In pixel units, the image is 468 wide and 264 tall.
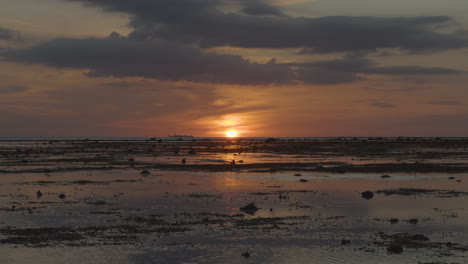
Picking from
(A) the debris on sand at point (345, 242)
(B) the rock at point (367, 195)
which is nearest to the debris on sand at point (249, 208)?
(A) the debris on sand at point (345, 242)

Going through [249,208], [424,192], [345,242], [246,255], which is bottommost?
[246,255]

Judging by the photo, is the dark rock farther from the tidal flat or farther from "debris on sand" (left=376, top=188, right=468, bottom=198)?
"debris on sand" (left=376, top=188, right=468, bottom=198)

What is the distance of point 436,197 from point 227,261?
21.0 metres

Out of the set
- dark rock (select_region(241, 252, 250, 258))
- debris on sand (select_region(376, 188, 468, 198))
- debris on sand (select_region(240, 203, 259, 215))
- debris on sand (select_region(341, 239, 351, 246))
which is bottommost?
dark rock (select_region(241, 252, 250, 258))

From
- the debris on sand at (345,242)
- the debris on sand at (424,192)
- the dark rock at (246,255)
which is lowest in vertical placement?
the dark rock at (246,255)

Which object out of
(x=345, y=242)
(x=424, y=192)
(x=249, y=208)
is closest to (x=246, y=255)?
(x=345, y=242)

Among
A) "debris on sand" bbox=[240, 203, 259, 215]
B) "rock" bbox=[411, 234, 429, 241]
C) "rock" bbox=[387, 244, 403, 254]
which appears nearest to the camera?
"rock" bbox=[387, 244, 403, 254]

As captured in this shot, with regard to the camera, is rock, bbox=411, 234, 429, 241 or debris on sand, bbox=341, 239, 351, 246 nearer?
debris on sand, bbox=341, 239, 351, 246

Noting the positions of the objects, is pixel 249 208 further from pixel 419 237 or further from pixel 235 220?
pixel 419 237

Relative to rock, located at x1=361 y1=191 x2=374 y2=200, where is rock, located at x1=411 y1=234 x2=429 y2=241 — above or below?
below

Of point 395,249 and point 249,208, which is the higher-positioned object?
point 249,208

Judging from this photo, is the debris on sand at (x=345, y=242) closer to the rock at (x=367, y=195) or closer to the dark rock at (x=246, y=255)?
the dark rock at (x=246, y=255)

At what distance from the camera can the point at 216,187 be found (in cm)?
4147

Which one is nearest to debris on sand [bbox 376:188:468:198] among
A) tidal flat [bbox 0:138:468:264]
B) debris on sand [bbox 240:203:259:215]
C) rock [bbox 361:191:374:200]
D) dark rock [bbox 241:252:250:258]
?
tidal flat [bbox 0:138:468:264]
